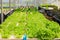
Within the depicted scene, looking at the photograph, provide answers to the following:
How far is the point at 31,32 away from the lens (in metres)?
7.77

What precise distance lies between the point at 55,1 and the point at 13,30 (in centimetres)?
2387

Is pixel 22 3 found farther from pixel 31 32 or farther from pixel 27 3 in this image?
pixel 31 32

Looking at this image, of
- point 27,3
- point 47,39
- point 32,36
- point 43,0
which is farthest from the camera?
point 43,0

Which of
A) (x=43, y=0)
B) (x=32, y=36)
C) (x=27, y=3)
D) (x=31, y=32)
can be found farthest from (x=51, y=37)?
(x=43, y=0)

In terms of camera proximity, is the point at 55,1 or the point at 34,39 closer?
the point at 34,39

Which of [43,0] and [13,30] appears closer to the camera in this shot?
[13,30]

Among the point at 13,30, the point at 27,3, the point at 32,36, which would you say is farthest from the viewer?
the point at 27,3

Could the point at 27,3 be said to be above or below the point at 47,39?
below

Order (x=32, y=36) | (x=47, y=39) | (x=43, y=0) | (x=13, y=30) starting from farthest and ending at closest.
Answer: (x=43, y=0)
(x=13, y=30)
(x=32, y=36)
(x=47, y=39)

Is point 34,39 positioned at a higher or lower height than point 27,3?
higher

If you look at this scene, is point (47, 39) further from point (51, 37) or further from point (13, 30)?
point (13, 30)

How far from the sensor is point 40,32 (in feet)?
22.5

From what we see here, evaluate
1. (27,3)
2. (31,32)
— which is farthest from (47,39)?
(27,3)

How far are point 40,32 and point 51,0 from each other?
25.3m
